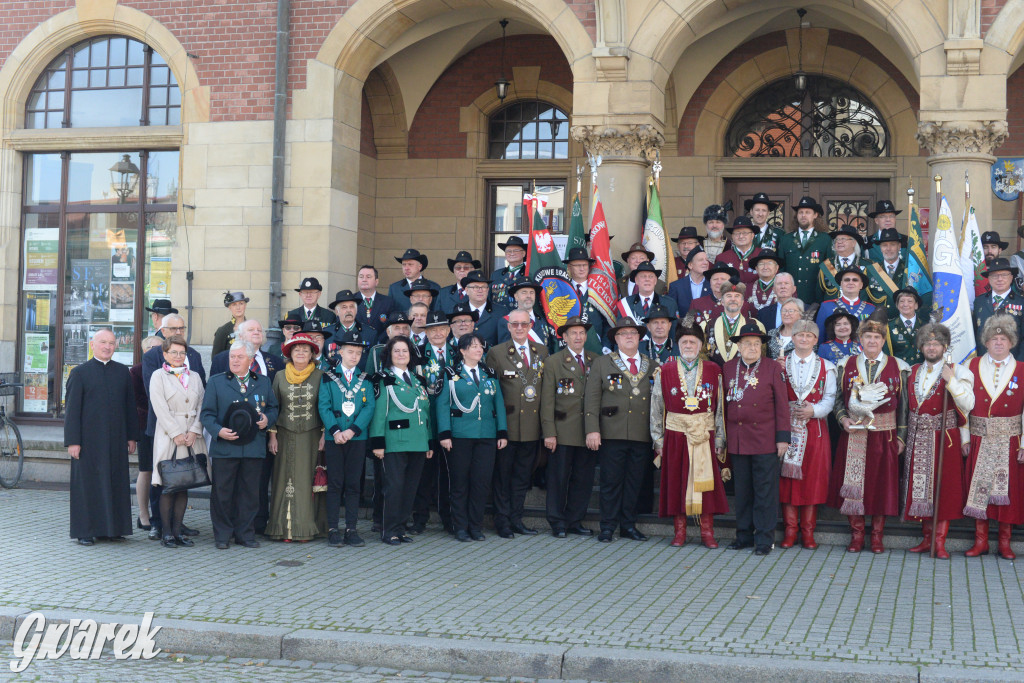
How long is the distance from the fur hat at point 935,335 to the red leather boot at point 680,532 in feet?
7.53

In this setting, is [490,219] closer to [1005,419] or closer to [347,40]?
[347,40]

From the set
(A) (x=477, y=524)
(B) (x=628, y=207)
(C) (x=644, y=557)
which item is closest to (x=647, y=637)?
(C) (x=644, y=557)

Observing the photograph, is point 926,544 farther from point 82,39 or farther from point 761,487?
point 82,39

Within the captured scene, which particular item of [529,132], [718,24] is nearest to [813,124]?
[718,24]

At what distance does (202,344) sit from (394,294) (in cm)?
336

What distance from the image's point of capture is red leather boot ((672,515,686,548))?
28.1 ft

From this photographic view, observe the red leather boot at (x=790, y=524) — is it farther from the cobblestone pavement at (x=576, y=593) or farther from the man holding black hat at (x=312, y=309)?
the man holding black hat at (x=312, y=309)

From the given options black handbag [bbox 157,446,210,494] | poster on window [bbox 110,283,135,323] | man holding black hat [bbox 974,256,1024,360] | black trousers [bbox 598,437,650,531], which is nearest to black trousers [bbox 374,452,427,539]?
black handbag [bbox 157,446,210,494]

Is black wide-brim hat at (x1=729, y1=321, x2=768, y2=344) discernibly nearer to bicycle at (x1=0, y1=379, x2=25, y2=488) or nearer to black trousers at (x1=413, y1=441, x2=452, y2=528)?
black trousers at (x1=413, y1=441, x2=452, y2=528)

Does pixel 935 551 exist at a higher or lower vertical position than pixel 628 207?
lower

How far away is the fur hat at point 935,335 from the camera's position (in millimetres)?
8148

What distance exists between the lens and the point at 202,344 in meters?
12.7

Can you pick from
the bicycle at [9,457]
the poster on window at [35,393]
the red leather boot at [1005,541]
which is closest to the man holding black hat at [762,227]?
the red leather boot at [1005,541]

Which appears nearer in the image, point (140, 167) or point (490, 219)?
point (140, 167)
